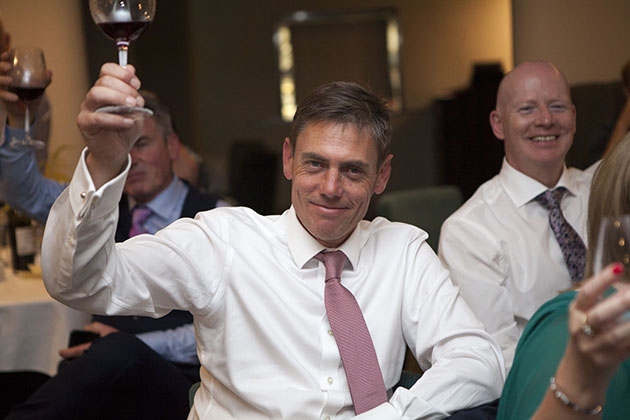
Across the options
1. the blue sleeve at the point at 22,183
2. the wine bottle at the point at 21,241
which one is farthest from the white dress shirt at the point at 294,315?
the wine bottle at the point at 21,241

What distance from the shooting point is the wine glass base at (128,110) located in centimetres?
123

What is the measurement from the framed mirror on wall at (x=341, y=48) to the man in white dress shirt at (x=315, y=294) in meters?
7.28

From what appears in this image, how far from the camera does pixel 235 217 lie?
6.11 feet

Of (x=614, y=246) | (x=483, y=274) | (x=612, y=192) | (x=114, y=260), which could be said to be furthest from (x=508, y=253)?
(x=614, y=246)

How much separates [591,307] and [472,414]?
2.65 ft

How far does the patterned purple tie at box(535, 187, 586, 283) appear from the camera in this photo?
248cm

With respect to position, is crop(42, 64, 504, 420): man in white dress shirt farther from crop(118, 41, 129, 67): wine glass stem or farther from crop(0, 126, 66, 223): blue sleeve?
crop(0, 126, 66, 223): blue sleeve

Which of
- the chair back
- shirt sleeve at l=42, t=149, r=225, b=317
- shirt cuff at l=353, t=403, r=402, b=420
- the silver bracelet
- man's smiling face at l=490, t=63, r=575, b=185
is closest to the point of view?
the silver bracelet

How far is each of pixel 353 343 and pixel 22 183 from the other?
1547 millimetres

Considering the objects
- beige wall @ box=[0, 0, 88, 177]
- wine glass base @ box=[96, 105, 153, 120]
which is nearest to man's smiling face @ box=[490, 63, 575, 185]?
wine glass base @ box=[96, 105, 153, 120]

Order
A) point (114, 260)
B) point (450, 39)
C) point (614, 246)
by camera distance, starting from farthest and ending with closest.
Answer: point (450, 39)
point (114, 260)
point (614, 246)

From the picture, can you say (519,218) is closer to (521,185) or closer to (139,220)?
(521,185)

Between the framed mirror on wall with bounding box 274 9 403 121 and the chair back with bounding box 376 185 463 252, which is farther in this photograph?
Result: the framed mirror on wall with bounding box 274 9 403 121

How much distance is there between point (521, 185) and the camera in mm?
2574
